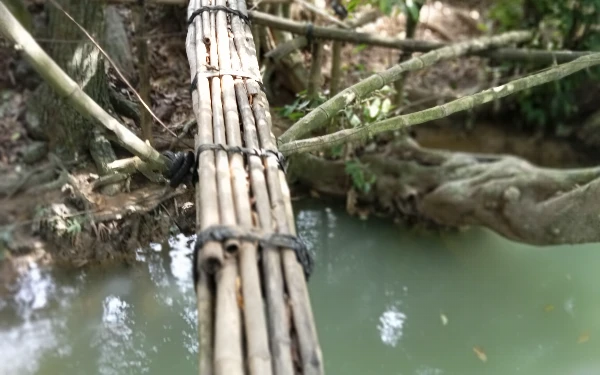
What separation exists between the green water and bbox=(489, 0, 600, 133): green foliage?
1.18m

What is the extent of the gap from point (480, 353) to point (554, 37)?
7.88ft

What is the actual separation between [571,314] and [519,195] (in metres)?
0.75

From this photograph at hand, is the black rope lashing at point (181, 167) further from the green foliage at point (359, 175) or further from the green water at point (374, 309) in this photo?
the green foliage at point (359, 175)

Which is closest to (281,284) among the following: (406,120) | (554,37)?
(406,120)

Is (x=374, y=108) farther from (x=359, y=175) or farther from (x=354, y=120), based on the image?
(x=359, y=175)

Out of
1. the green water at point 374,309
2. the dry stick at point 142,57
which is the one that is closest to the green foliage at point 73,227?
the green water at point 374,309

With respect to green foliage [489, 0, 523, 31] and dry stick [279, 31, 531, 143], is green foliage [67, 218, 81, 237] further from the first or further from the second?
green foliage [489, 0, 523, 31]

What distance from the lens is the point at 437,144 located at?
449 cm

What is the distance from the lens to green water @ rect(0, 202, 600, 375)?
2688mm

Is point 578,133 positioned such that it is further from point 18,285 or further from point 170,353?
point 18,285

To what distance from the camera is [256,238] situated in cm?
133

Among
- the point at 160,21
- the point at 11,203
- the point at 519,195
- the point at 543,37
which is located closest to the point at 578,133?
the point at 543,37

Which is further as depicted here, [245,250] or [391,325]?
[391,325]

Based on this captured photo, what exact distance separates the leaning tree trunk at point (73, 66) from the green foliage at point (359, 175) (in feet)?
5.23
